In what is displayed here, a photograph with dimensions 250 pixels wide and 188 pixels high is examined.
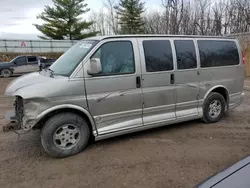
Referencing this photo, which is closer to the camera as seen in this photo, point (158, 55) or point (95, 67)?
point (95, 67)

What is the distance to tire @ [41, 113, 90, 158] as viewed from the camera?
3.77m

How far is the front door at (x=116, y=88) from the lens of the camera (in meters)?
4.02

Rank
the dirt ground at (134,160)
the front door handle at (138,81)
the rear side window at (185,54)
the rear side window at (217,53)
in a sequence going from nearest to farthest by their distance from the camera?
the dirt ground at (134,160) → the front door handle at (138,81) → the rear side window at (185,54) → the rear side window at (217,53)

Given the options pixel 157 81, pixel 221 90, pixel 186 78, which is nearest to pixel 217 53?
pixel 221 90

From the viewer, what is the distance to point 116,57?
4184 millimetres

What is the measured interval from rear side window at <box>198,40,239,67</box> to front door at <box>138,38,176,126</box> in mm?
928

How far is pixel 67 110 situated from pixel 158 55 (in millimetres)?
2024

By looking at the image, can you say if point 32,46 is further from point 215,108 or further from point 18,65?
point 215,108

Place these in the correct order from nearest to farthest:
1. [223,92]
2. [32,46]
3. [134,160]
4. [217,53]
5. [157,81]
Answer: [134,160] → [157,81] → [217,53] → [223,92] → [32,46]

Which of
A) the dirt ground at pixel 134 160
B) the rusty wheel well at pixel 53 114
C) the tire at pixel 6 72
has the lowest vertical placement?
the dirt ground at pixel 134 160

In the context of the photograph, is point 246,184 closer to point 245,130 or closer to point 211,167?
point 211,167

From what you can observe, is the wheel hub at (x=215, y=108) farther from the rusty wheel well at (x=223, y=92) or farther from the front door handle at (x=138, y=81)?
the front door handle at (x=138, y=81)

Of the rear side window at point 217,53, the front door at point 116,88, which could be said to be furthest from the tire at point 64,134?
the rear side window at point 217,53

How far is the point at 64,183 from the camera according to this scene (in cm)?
320
